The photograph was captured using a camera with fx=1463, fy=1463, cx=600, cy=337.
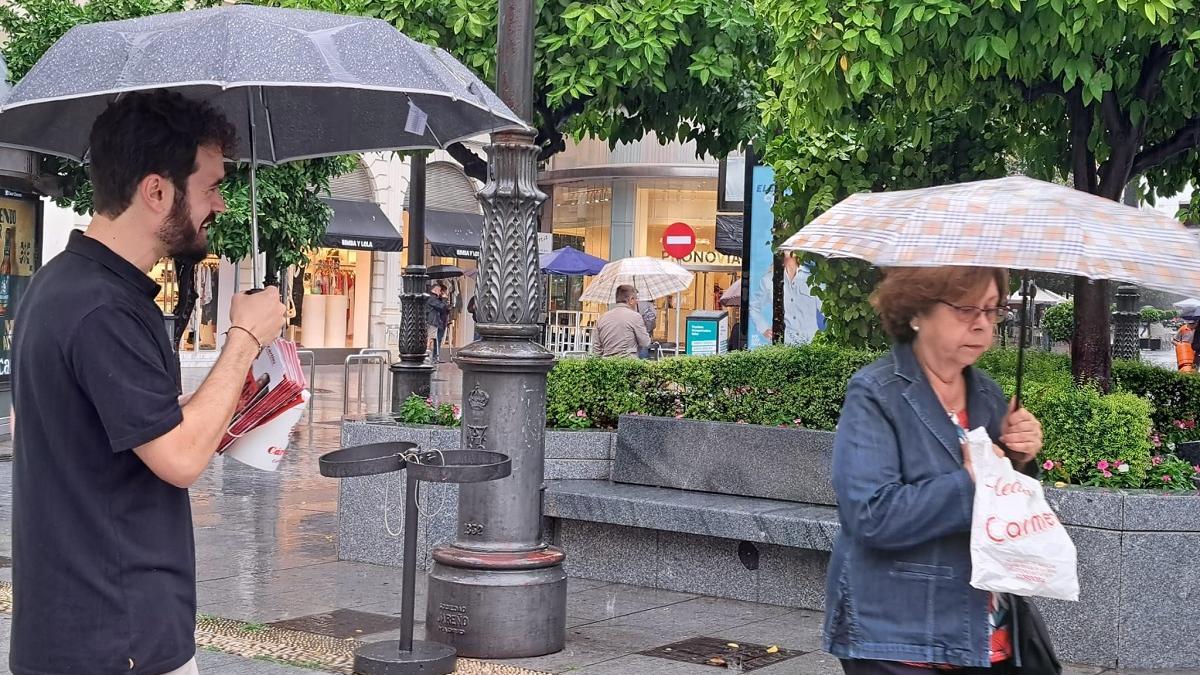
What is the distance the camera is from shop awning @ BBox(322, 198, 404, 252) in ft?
108

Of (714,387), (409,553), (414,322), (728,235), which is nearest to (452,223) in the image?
(728,235)

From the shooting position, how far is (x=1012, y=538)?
307cm

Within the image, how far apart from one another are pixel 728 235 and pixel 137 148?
19756mm

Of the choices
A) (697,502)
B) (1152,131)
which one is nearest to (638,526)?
(697,502)

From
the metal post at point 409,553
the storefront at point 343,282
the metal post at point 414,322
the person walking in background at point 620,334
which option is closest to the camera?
the metal post at point 409,553

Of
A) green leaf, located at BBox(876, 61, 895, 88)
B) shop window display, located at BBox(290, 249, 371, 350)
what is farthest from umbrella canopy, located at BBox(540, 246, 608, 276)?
green leaf, located at BBox(876, 61, 895, 88)

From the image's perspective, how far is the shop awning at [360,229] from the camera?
32.9 meters

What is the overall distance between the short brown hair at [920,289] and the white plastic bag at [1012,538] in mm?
406

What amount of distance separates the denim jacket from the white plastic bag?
42 millimetres

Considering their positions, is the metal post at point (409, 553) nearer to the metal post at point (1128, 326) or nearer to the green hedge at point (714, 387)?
the green hedge at point (714, 387)

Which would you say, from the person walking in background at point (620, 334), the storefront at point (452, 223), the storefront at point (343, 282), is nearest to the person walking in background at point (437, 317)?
the storefront at point (343, 282)

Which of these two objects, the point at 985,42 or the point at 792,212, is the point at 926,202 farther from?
the point at 792,212

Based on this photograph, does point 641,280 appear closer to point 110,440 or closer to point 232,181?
point 232,181

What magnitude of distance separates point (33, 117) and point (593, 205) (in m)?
39.0
